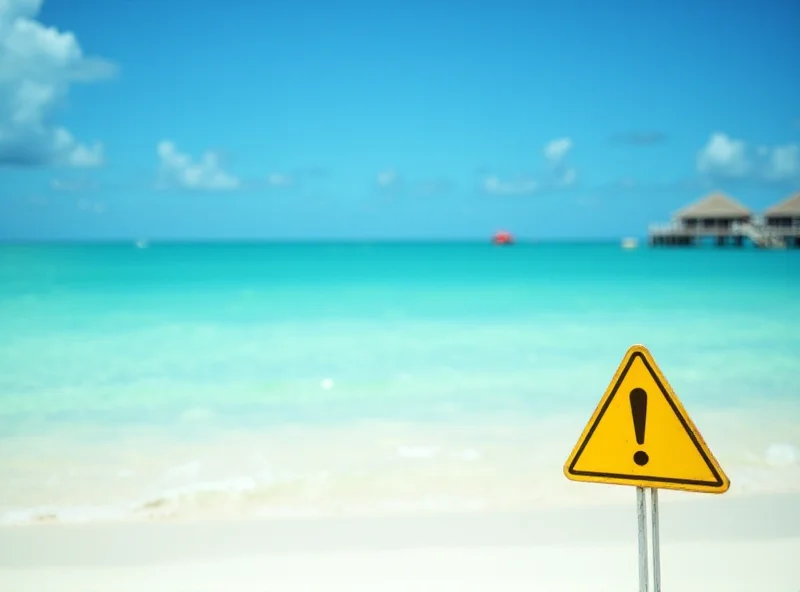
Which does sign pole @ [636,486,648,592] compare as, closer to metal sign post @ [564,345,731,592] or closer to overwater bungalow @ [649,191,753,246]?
metal sign post @ [564,345,731,592]

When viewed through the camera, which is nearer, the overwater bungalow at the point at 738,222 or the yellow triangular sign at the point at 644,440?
the yellow triangular sign at the point at 644,440

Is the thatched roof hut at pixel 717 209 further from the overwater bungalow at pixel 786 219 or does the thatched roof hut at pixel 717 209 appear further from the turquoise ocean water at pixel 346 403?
the turquoise ocean water at pixel 346 403

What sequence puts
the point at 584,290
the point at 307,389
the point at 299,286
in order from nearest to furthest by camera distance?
the point at 307,389
the point at 584,290
the point at 299,286

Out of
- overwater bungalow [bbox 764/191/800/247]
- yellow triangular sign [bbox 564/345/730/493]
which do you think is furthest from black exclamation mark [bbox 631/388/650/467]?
overwater bungalow [bbox 764/191/800/247]

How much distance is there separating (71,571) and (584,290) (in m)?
32.3

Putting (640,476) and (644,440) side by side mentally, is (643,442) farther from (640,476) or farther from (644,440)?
(640,476)

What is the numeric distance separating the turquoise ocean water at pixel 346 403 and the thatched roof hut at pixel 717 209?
53.3 meters

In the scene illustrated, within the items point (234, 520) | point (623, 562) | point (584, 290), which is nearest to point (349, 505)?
point (234, 520)

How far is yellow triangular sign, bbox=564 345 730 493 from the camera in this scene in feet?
7.84

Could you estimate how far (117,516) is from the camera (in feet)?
18.5

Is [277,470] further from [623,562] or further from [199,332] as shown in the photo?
[199,332]

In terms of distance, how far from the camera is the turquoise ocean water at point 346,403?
625 cm

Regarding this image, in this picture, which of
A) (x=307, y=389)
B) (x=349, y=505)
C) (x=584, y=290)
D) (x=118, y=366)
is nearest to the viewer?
(x=349, y=505)

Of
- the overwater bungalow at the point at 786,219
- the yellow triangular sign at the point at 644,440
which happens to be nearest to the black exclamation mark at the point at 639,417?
the yellow triangular sign at the point at 644,440
